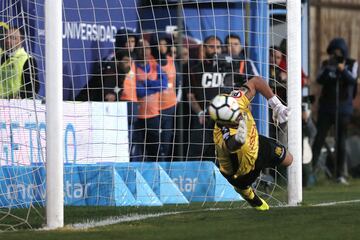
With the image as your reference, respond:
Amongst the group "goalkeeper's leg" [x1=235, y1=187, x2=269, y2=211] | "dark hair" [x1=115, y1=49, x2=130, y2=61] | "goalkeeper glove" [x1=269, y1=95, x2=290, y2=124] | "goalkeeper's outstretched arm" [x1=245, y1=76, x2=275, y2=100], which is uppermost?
"dark hair" [x1=115, y1=49, x2=130, y2=61]

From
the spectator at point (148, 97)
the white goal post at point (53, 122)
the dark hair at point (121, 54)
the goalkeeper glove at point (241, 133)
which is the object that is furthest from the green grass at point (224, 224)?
the dark hair at point (121, 54)

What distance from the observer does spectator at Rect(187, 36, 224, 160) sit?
1446 centimetres

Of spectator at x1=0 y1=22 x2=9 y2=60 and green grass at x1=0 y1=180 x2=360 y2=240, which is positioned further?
spectator at x1=0 y1=22 x2=9 y2=60

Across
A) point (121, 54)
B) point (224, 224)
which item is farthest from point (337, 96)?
point (224, 224)

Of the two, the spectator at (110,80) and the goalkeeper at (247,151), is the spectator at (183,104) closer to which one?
the spectator at (110,80)

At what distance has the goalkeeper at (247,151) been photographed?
1073cm

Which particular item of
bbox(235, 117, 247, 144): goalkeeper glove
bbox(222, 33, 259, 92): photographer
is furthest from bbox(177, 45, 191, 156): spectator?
bbox(235, 117, 247, 144): goalkeeper glove

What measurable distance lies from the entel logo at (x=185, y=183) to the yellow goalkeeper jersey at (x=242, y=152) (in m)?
2.68

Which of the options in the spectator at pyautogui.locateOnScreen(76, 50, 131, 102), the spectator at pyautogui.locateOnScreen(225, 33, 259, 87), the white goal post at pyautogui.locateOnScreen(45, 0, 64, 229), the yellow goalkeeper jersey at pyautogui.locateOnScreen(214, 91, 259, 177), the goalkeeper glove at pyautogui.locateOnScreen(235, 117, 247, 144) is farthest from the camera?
the spectator at pyautogui.locateOnScreen(225, 33, 259, 87)

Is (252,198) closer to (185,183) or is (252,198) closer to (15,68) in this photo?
(185,183)

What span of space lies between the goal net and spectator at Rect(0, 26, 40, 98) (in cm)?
2

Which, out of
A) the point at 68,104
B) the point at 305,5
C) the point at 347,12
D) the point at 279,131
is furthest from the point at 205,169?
the point at 347,12

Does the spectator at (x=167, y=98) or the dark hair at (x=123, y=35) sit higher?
the dark hair at (x=123, y=35)

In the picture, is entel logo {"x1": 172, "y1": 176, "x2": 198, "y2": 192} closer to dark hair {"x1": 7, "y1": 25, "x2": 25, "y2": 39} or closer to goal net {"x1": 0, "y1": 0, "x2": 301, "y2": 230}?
goal net {"x1": 0, "y1": 0, "x2": 301, "y2": 230}
